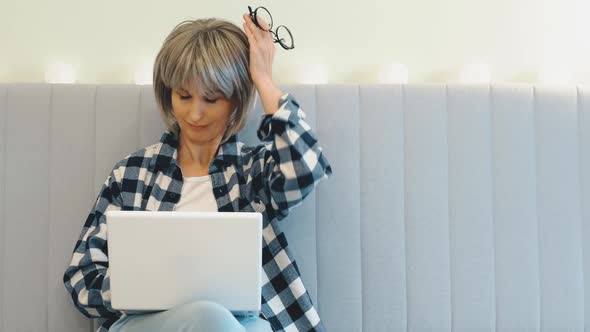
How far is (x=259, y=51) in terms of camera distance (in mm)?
1378

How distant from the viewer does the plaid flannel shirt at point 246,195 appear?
50.3 inches

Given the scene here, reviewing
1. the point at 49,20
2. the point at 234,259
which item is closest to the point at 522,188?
the point at 234,259

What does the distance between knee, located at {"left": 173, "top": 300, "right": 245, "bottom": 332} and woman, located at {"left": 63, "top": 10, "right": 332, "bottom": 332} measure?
0.22 metres

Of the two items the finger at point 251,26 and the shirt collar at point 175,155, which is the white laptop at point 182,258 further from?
the finger at point 251,26

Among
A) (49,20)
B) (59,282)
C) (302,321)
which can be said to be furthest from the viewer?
(49,20)

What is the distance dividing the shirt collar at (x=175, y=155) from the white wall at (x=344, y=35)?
339mm

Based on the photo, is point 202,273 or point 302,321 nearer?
point 202,273

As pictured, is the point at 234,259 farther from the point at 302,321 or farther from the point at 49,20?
the point at 49,20

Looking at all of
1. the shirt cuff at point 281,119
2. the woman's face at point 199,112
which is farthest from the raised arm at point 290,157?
the woman's face at point 199,112

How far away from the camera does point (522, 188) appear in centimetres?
155

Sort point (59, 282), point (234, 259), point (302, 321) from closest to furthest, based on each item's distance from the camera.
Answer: point (234, 259) → point (302, 321) → point (59, 282)

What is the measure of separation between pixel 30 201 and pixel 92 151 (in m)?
0.17

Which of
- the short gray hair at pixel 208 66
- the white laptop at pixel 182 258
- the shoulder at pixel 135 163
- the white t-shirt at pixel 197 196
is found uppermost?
the short gray hair at pixel 208 66

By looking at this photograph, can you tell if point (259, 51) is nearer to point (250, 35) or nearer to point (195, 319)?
point (250, 35)
